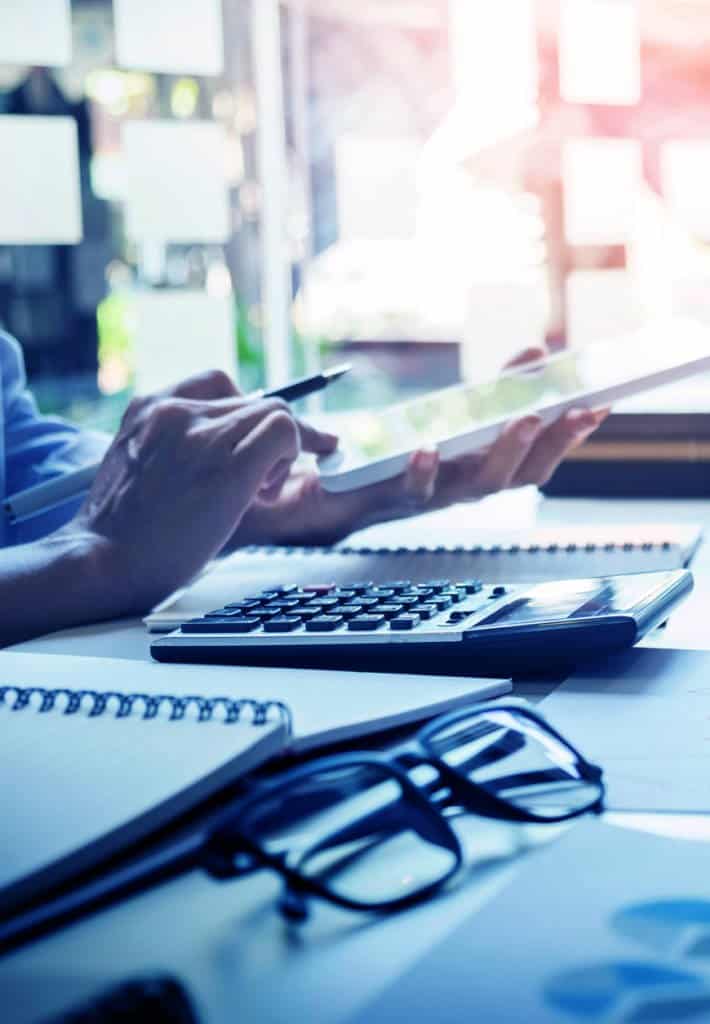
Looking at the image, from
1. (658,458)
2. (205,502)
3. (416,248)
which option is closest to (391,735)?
(205,502)

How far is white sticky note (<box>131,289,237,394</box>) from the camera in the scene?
5.66 ft

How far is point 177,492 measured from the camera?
0.82m

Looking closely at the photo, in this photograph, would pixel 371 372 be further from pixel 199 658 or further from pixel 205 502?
pixel 199 658

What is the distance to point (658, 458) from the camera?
4.58 feet

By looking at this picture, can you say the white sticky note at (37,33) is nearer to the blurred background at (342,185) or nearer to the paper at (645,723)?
the blurred background at (342,185)

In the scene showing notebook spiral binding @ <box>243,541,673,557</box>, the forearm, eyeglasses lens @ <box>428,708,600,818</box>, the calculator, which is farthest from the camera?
notebook spiral binding @ <box>243,541,673,557</box>

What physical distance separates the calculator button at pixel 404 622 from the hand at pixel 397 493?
1.17 ft

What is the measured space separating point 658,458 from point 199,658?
84cm

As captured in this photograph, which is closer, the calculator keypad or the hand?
the calculator keypad

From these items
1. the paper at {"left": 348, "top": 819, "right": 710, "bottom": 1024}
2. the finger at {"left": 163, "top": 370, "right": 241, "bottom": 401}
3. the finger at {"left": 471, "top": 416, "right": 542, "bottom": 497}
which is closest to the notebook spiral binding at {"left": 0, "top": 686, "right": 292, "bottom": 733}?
the paper at {"left": 348, "top": 819, "right": 710, "bottom": 1024}

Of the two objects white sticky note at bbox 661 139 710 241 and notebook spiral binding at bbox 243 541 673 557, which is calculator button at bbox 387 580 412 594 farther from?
white sticky note at bbox 661 139 710 241

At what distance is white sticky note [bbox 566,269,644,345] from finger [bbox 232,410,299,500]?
907 millimetres

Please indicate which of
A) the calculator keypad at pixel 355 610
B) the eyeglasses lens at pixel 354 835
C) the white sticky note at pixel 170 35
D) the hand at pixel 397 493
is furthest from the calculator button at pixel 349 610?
the white sticky note at pixel 170 35

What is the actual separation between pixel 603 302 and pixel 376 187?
32 centimetres
